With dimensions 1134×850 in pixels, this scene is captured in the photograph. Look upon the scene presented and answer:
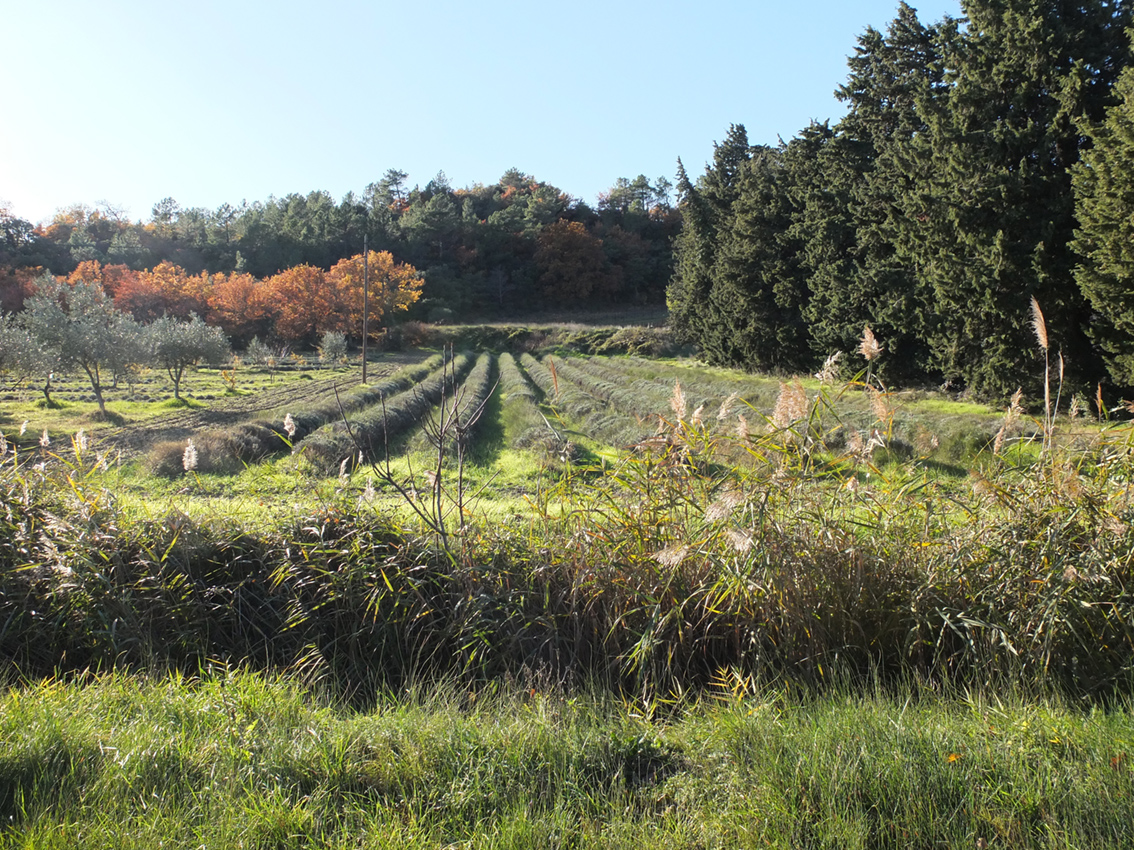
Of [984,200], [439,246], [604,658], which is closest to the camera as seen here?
[604,658]

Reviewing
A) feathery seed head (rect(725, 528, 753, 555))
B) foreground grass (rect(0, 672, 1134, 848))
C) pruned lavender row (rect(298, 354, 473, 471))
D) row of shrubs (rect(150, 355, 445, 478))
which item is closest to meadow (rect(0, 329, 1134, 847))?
foreground grass (rect(0, 672, 1134, 848))

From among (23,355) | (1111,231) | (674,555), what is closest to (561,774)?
(674,555)

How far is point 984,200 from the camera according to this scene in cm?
1314

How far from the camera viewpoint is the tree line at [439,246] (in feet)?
218

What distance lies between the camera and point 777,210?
23828 millimetres

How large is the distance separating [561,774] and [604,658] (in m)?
1.24

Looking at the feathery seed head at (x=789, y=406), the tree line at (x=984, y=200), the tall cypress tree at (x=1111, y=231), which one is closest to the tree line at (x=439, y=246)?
the tree line at (x=984, y=200)

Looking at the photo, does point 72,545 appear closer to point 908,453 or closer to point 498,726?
point 498,726

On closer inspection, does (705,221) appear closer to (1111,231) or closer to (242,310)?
(1111,231)

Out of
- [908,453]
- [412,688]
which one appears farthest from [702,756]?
[908,453]

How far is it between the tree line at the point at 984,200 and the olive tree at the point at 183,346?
22.2 meters

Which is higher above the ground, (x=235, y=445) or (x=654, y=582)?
(x=654, y=582)

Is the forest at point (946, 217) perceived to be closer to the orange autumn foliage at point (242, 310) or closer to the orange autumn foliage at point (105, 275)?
the orange autumn foliage at point (242, 310)

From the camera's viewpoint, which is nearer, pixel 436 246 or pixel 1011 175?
pixel 1011 175
